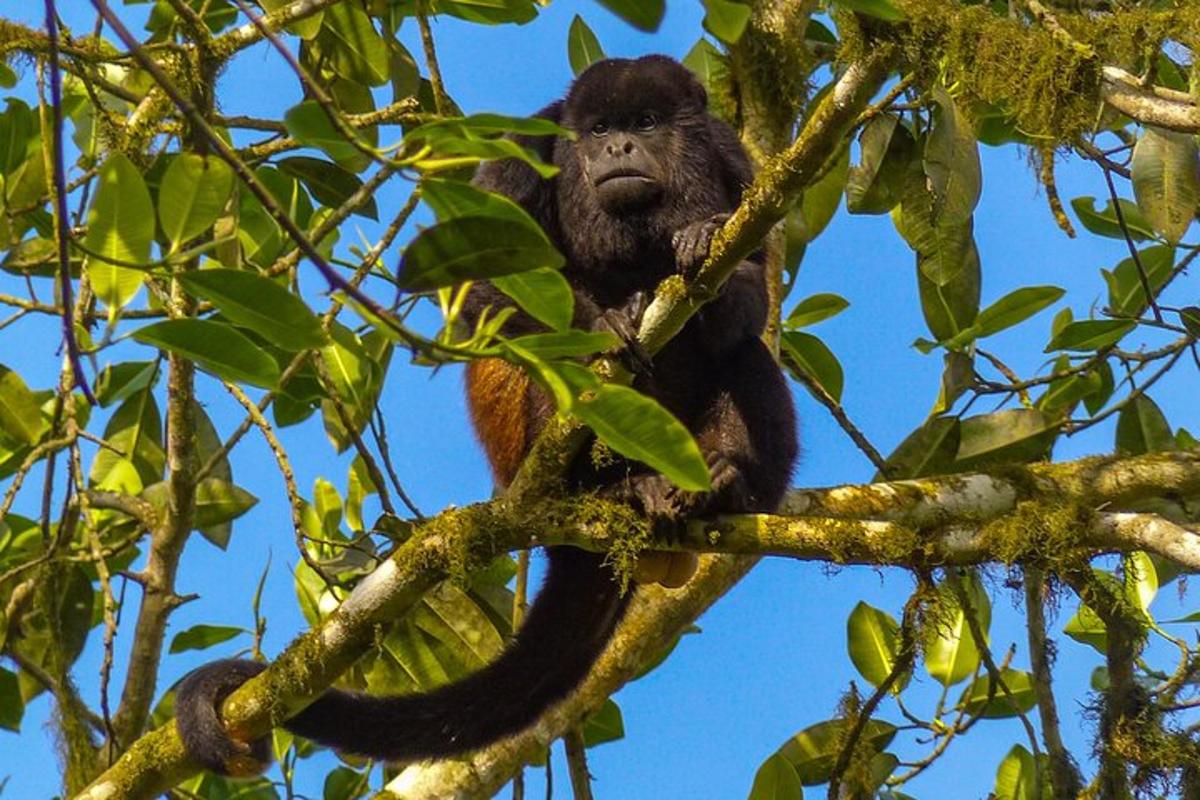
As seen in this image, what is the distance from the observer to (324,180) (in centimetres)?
419

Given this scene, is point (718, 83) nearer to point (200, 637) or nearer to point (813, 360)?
point (813, 360)

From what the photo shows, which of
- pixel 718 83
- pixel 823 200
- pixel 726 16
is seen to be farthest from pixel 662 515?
pixel 718 83

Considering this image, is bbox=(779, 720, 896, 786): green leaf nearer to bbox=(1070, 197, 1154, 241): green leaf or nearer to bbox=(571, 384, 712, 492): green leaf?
bbox=(1070, 197, 1154, 241): green leaf

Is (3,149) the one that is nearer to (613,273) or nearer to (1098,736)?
(613,273)

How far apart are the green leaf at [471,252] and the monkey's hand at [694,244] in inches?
50.3

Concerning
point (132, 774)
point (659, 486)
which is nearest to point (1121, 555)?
point (659, 486)

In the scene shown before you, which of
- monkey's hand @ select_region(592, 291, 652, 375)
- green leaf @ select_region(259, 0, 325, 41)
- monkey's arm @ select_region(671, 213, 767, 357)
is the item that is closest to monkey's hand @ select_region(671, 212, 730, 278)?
monkey's hand @ select_region(592, 291, 652, 375)

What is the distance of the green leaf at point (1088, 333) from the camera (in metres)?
3.82

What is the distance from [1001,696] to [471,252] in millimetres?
2964

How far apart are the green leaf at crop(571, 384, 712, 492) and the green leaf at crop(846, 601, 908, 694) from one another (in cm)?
271

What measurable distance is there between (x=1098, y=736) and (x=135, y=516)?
2351 millimetres

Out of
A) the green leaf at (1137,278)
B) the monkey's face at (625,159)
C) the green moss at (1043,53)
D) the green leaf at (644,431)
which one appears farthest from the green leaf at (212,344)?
the green leaf at (1137,278)

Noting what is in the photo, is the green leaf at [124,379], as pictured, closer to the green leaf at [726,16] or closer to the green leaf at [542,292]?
the green leaf at [542,292]

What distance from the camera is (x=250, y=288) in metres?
1.82
